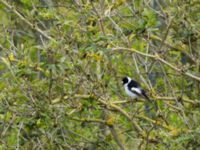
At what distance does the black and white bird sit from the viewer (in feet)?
20.0

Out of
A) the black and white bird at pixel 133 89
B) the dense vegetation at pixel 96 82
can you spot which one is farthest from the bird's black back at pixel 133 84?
the dense vegetation at pixel 96 82

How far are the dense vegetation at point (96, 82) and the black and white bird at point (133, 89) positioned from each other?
0.07 m

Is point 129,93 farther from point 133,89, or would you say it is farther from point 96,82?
point 96,82

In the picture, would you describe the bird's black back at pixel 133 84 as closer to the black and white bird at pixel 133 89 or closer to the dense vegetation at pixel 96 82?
the black and white bird at pixel 133 89

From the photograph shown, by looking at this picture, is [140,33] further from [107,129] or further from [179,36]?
[107,129]

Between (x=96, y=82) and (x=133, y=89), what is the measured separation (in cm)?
57

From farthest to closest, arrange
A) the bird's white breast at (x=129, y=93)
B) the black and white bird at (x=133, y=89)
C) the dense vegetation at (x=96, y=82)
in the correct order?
the bird's white breast at (x=129, y=93), the black and white bird at (x=133, y=89), the dense vegetation at (x=96, y=82)

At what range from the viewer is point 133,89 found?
6.00m

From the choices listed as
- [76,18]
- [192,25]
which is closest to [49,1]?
[76,18]

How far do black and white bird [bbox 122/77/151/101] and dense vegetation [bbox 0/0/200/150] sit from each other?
0.24ft

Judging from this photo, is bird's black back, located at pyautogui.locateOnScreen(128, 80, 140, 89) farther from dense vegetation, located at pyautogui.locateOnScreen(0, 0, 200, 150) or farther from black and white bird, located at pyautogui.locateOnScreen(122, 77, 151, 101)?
dense vegetation, located at pyautogui.locateOnScreen(0, 0, 200, 150)

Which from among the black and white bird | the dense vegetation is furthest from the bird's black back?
the dense vegetation

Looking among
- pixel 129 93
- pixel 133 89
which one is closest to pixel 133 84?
pixel 129 93

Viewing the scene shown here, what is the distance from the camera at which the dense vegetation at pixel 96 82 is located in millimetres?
5301
